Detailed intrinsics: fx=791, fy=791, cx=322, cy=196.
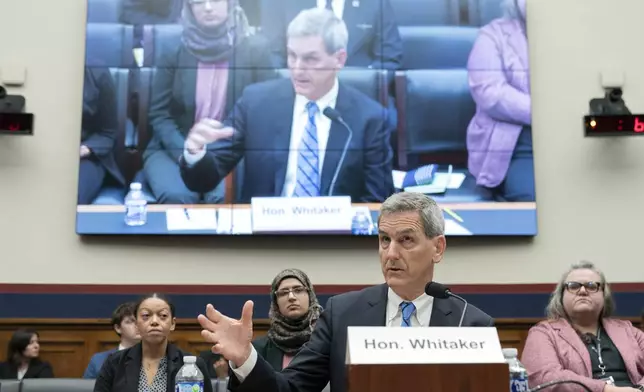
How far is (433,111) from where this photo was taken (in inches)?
246

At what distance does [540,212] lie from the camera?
6383 mm

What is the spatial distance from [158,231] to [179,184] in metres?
0.39

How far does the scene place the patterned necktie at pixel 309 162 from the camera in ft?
20.0

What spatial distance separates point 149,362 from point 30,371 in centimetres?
219

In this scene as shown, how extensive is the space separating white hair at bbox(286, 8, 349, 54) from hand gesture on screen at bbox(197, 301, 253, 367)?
4480 millimetres

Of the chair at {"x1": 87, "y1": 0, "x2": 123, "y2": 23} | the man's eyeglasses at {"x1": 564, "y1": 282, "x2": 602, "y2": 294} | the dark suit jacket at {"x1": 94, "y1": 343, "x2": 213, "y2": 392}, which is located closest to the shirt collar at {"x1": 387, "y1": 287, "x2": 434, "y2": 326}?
the dark suit jacket at {"x1": 94, "y1": 343, "x2": 213, "y2": 392}

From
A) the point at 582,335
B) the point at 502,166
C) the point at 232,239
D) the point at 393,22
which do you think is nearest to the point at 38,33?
the point at 232,239

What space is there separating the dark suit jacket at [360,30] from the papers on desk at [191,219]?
138 cm

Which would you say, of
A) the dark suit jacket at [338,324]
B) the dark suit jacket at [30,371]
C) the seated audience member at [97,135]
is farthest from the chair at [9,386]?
the seated audience member at [97,135]

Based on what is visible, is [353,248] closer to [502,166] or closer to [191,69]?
[502,166]

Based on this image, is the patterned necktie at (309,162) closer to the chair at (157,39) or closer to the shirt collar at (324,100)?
the shirt collar at (324,100)

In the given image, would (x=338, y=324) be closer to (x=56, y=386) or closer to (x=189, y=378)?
(x=189, y=378)

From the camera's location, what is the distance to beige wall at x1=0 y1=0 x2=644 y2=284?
6219 mm

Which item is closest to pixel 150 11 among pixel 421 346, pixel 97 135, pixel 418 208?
pixel 97 135
